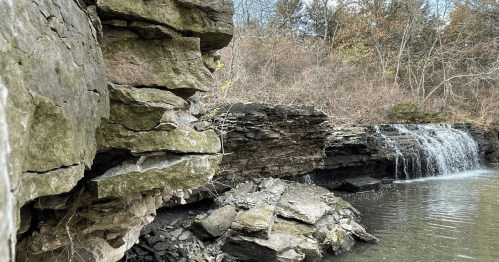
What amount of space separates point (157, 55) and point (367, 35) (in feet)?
69.7

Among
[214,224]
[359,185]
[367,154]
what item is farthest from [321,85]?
[214,224]

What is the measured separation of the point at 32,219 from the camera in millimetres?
2818

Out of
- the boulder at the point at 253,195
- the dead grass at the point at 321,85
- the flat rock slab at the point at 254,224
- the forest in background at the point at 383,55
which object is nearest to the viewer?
the flat rock slab at the point at 254,224

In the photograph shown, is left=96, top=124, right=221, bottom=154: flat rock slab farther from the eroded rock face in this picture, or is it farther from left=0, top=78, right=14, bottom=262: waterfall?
left=0, top=78, right=14, bottom=262: waterfall

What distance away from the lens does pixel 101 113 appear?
2.54m

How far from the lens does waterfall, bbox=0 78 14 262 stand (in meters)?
1.17

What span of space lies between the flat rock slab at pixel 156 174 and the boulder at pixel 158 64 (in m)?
0.79

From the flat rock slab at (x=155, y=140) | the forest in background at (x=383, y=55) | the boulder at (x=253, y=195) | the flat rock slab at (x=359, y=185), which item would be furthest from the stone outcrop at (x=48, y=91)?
the forest in background at (x=383, y=55)

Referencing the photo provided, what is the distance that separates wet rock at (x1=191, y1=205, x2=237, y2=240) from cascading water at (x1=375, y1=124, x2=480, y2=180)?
858cm

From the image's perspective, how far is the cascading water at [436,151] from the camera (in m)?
12.6

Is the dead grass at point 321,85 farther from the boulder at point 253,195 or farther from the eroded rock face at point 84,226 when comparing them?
the eroded rock face at point 84,226

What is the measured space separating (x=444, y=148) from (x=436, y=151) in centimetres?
70

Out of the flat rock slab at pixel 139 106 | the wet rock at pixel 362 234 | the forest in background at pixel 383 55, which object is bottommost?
the wet rock at pixel 362 234

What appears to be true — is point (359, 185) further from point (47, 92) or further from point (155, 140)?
point (47, 92)
